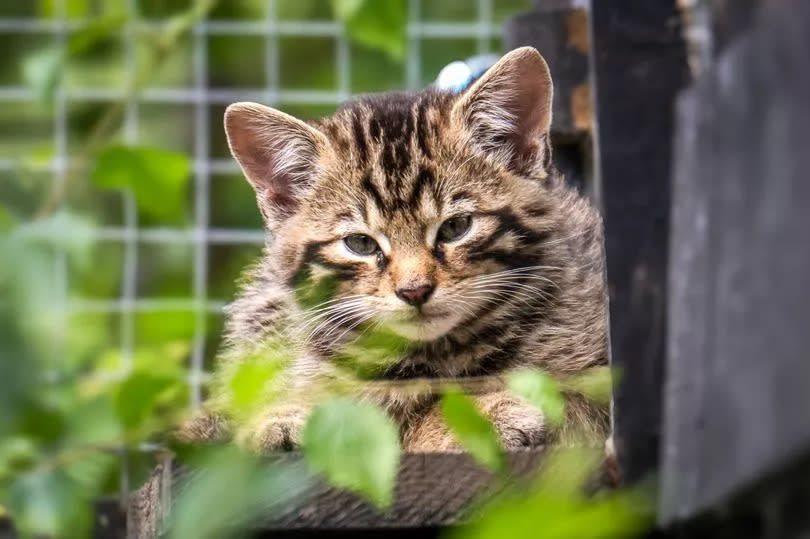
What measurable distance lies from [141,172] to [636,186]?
616 millimetres

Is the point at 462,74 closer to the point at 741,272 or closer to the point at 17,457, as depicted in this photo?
the point at 17,457

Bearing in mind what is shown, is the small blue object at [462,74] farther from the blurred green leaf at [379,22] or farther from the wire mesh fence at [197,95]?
the wire mesh fence at [197,95]

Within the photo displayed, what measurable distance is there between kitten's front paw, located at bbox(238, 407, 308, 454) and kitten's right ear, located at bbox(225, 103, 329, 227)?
2.45 feet

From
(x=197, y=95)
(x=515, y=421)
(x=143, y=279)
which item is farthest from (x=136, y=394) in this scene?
(x=143, y=279)

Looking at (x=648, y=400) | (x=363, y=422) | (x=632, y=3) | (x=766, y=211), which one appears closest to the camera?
(x=766, y=211)

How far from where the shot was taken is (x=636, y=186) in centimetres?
A: 159

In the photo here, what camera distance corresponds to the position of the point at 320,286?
7.89 feet

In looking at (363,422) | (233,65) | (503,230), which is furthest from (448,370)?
(233,65)

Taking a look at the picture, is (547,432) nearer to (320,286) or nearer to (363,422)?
(320,286)

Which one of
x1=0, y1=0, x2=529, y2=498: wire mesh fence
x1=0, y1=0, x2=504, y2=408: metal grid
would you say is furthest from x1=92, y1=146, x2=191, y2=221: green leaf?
x1=0, y1=0, x2=504, y2=408: metal grid

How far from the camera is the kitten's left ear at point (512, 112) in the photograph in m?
2.34

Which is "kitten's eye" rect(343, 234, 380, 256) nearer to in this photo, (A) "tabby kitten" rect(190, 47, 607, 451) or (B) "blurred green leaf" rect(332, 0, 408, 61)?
(A) "tabby kitten" rect(190, 47, 607, 451)

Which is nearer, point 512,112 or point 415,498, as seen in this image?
point 415,498

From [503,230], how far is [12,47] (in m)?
2.08
